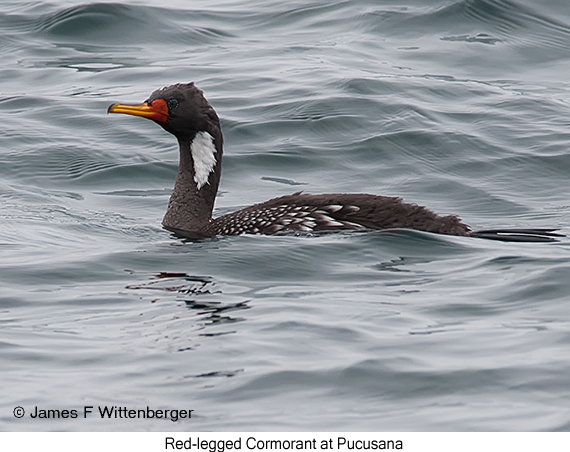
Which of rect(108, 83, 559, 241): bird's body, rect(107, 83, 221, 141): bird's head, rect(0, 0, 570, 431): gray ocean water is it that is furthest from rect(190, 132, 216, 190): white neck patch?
rect(0, 0, 570, 431): gray ocean water

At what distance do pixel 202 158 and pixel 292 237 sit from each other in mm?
1277

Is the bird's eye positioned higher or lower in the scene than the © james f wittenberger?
higher

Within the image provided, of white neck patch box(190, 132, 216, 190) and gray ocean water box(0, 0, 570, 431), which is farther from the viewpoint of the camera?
white neck patch box(190, 132, 216, 190)

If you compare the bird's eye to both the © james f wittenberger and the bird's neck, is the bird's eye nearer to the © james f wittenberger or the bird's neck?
the bird's neck

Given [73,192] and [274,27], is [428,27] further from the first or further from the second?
[73,192]

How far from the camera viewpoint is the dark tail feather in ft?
27.4

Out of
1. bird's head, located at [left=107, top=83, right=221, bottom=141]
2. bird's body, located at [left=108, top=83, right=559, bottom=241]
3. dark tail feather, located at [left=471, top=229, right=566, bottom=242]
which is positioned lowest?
dark tail feather, located at [left=471, top=229, right=566, bottom=242]

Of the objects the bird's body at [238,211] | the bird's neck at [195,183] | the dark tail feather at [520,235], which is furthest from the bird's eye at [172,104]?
the dark tail feather at [520,235]

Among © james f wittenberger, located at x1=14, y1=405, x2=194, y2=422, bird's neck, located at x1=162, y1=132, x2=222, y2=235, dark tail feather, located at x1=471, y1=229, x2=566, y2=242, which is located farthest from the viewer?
bird's neck, located at x1=162, y1=132, x2=222, y2=235

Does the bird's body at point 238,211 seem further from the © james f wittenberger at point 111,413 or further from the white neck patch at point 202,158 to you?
the © james f wittenberger at point 111,413

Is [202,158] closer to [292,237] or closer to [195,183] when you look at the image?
[195,183]

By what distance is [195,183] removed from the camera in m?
9.22

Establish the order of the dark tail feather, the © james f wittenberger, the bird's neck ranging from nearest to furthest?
the © james f wittenberger, the dark tail feather, the bird's neck
